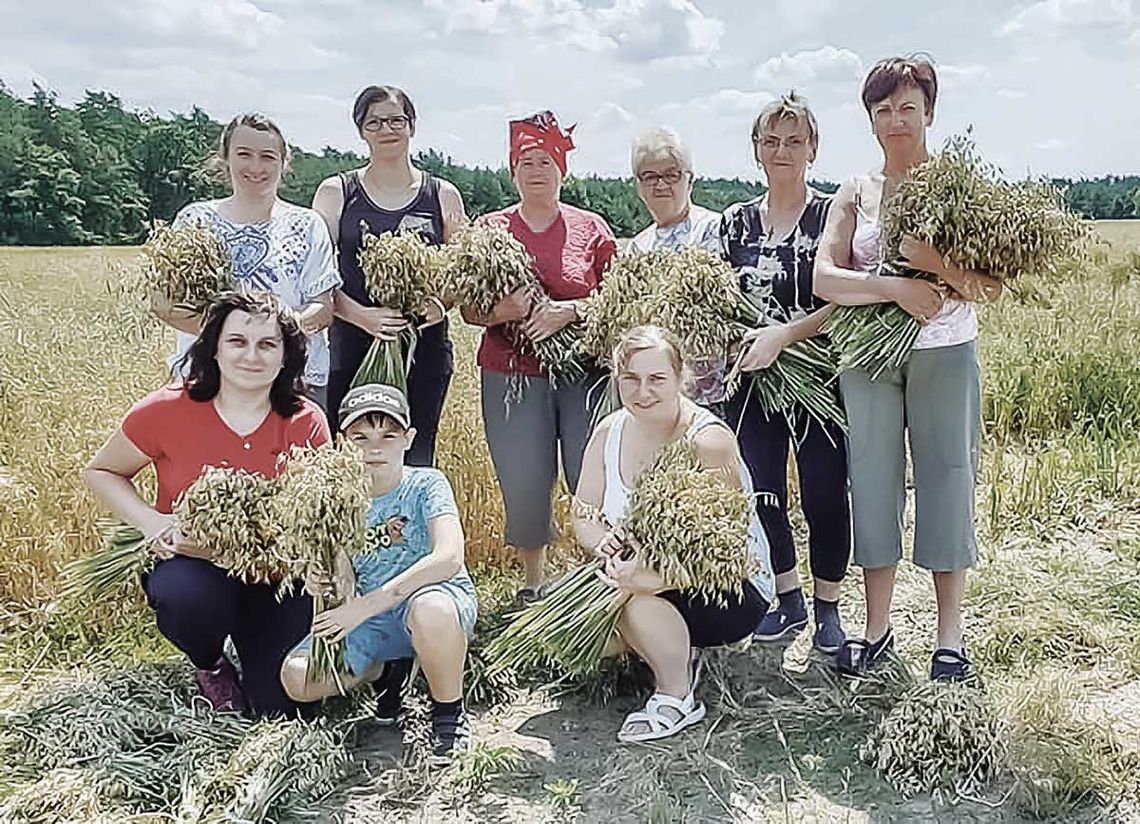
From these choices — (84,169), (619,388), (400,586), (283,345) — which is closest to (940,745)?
(619,388)

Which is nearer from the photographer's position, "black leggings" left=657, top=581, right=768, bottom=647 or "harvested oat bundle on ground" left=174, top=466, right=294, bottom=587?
"harvested oat bundle on ground" left=174, top=466, right=294, bottom=587

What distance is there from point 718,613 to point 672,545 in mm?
396

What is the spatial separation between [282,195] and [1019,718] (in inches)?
119

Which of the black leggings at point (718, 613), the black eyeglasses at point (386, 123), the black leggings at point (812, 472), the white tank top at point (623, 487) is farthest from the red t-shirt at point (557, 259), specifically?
the black leggings at point (718, 613)

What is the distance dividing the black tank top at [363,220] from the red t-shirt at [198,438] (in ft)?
2.32

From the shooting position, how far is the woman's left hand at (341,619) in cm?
290

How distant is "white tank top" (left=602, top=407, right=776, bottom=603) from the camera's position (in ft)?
10.0

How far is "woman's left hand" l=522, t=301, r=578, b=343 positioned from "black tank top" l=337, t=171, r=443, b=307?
1.55 ft

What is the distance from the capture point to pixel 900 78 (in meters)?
2.98

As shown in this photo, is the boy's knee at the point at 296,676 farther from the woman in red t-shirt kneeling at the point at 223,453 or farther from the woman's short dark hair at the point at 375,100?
the woman's short dark hair at the point at 375,100

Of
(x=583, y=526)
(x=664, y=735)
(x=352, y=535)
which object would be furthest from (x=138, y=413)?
(x=664, y=735)

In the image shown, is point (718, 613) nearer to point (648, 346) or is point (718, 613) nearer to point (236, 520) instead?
point (648, 346)

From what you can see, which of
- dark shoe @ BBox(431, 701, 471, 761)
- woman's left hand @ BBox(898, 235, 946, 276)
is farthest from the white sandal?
woman's left hand @ BBox(898, 235, 946, 276)

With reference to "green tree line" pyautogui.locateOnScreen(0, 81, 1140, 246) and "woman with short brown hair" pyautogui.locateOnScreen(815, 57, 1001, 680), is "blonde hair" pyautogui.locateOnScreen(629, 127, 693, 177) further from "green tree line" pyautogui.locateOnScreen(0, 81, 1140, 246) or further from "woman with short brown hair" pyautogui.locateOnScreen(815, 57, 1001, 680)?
"green tree line" pyautogui.locateOnScreen(0, 81, 1140, 246)
